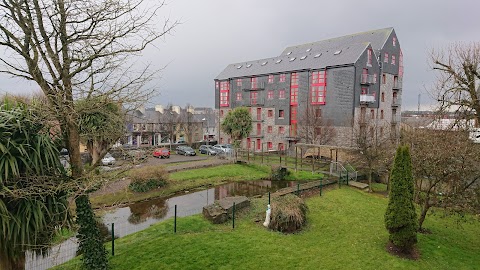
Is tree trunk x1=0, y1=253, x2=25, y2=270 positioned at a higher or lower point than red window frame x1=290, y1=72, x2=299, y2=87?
lower

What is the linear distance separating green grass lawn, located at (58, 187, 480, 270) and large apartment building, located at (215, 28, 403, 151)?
599 inches

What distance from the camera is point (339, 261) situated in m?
8.48

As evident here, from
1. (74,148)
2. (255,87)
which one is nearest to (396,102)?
(255,87)

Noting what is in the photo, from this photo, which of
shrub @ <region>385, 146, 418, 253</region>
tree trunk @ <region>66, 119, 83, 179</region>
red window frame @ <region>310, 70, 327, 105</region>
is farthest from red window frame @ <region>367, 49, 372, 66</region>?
tree trunk @ <region>66, 119, 83, 179</region>

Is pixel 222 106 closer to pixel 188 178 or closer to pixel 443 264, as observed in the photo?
pixel 188 178

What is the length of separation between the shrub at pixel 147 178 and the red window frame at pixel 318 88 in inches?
725

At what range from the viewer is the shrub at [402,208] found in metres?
8.96

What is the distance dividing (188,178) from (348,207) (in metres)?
12.0

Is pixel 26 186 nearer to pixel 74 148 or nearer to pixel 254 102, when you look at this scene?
Answer: pixel 74 148

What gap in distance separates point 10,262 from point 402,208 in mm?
10397

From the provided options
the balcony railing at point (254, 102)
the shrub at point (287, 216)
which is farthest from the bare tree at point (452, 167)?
the balcony railing at point (254, 102)

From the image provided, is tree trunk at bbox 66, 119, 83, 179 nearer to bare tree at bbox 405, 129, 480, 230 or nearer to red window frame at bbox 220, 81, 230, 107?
bare tree at bbox 405, 129, 480, 230

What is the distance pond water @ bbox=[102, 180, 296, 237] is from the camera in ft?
44.2

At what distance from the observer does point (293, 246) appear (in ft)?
31.1
